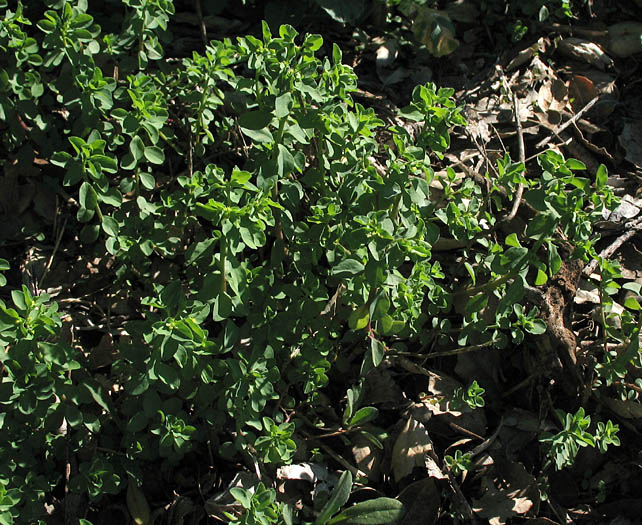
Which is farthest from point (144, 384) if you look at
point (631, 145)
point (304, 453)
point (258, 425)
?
point (631, 145)

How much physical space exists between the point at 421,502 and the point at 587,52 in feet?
8.95

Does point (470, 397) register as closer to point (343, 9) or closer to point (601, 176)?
point (601, 176)

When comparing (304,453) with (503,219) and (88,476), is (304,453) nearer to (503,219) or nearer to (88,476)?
(88,476)

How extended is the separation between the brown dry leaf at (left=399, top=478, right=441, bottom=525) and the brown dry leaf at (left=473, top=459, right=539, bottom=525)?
0.59ft

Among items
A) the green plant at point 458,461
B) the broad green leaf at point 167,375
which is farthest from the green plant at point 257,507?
the green plant at point 458,461

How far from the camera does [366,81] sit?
3.86 m

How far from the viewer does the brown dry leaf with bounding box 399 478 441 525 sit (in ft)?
9.10

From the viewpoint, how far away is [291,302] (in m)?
2.65

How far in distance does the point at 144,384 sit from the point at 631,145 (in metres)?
2.86

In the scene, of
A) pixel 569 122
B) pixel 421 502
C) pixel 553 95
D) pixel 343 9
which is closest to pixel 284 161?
pixel 421 502

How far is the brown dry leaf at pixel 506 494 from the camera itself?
9.25 feet

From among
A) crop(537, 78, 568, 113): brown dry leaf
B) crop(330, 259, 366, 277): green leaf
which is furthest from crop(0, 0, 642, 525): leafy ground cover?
crop(537, 78, 568, 113): brown dry leaf

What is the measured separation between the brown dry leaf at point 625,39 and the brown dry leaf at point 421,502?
108 inches

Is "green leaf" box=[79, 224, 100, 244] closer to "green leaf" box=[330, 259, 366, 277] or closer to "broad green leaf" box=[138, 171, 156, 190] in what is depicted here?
"broad green leaf" box=[138, 171, 156, 190]
